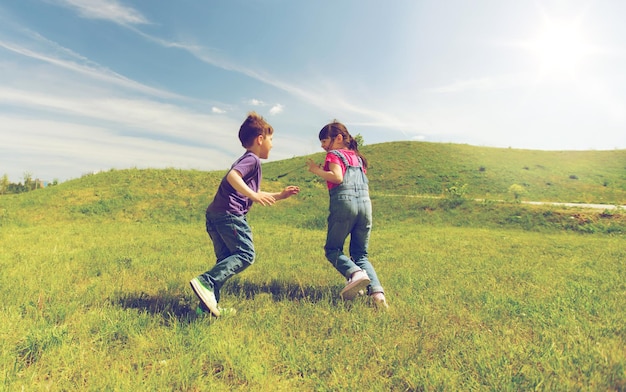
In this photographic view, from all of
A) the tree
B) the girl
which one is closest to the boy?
the girl

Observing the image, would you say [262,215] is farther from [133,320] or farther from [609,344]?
[609,344]

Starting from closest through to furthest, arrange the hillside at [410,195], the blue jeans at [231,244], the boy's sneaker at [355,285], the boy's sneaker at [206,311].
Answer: the boy's sneaker at [206,311] < the blue jeans at [231,244] < the boy's sneaker at [355,285] < the hillside at [410,195]

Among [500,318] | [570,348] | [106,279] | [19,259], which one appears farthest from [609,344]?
[19,259]

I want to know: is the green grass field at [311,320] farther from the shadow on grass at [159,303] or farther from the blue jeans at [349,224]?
the blue jeans at [349,224]

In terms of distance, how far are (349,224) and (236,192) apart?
4.80 ft

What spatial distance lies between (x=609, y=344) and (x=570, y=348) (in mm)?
307

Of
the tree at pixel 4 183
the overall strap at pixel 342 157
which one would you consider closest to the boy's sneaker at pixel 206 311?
the overall strap at pixel 342 157

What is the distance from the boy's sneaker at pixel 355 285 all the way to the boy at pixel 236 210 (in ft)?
3.88

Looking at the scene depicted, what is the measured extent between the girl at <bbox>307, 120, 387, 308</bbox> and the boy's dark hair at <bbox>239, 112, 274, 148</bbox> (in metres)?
0.71

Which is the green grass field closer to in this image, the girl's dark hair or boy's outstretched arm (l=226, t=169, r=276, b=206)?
boy's outstretched arm (l=226, t=169, r=276, b=206)

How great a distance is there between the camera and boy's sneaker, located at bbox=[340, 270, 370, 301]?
398cm

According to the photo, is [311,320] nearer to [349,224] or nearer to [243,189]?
[349,224]

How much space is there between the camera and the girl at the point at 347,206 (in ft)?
13.5

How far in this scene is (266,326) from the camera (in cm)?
341
